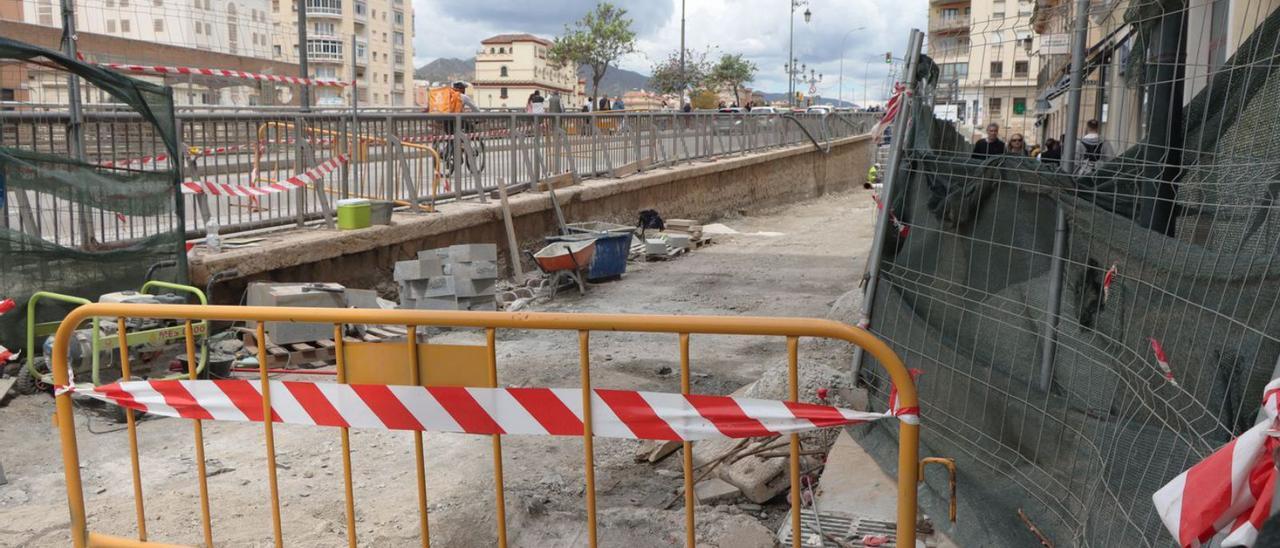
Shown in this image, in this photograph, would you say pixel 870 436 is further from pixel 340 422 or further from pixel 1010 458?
pixel 340 422

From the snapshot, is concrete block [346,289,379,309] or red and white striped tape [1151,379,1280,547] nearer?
red and white striped tape [1151,379,1280,547]

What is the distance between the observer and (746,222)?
23281 mm

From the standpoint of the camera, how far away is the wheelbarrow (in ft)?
41.8

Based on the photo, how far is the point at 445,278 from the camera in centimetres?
1102

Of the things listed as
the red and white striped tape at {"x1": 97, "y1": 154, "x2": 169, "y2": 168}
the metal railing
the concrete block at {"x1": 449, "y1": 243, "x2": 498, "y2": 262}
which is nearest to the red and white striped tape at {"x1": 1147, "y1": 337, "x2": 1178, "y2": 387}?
the metal railing

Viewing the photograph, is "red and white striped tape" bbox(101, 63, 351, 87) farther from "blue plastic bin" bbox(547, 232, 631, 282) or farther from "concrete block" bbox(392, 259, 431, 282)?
"blue plastic bin" bbox(547, 232, 631, 282)

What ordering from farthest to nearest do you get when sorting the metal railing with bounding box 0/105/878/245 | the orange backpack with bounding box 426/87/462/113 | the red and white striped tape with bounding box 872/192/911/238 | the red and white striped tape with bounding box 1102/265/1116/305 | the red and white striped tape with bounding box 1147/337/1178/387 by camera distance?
1. the orange backpack with bounding box 426/87/462/113
2. the metal railing with bounding box 0/105/878/245
3. the red and white striped tape with bounding box 872/192/911/238
4. the red and white striped tape with bounding box 1102/265/1116/305
5. the red and white striped tape with bounding box 1147/337/1178/387

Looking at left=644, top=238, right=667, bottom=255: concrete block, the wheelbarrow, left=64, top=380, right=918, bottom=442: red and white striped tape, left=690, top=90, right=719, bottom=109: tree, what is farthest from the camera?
left=690, top=90, right=719, bottom=109: tree

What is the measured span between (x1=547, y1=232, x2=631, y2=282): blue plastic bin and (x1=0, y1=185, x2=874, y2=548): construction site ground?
4.13 metres

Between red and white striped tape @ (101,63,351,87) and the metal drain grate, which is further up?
red and white striped tape @ (101,63,351,87)

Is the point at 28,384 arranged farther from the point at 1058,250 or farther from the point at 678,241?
the point at 678,241

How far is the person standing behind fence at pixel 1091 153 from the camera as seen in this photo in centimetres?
476

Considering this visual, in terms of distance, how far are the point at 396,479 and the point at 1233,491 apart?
4583 millimetres

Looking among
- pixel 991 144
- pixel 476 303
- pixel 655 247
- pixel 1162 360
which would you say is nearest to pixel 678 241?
pixel 655 247
